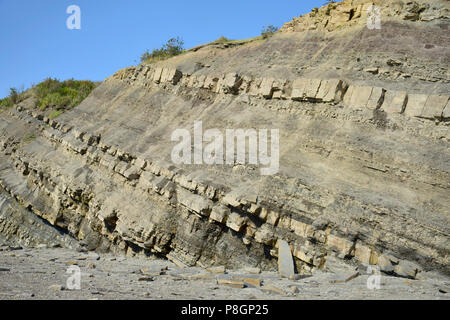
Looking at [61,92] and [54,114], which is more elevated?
[61,92]

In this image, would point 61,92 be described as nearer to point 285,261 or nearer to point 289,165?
point 289,165

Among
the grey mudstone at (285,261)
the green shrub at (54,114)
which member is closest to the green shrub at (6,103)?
the green shrub at (54,114)

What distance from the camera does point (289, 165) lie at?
31.0 feet

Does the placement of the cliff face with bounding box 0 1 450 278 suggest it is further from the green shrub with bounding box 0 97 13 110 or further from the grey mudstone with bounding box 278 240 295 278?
the green shrub with bounding box 0 97 13 110

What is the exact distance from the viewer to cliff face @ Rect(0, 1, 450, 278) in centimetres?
773

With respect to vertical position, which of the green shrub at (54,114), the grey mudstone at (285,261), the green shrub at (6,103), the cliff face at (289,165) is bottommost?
the grey mudstone at (285,261)

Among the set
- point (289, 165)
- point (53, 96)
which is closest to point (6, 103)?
point (53, 96)

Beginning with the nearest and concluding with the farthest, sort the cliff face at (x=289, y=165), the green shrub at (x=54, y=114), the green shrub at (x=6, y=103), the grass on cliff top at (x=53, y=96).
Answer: the cliff face at (x=289, y=165) < the green shrub at (x=54, y=114) < the grass on cliff top at (x=53, y=96) < the green shrub at (x=6, y=103)

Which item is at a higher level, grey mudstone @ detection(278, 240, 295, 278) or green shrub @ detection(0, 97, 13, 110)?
green shrub @ detection(0, 97, 13, 110)

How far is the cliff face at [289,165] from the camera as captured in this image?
773cm

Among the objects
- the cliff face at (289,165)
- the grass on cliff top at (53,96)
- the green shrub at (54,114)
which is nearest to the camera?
the cliff face at (289,165)

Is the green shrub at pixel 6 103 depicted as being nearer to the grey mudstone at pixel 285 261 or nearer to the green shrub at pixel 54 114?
the green shrub at pixel 54 114

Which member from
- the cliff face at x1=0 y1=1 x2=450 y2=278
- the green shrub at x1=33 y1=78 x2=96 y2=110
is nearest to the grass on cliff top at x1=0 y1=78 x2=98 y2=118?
the green shrub at x1=33 y1=78 x2=96 y2=110
